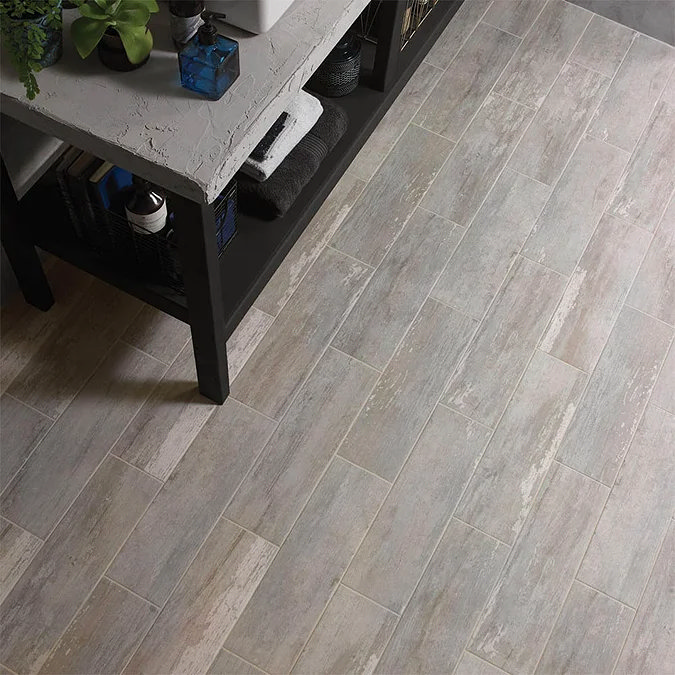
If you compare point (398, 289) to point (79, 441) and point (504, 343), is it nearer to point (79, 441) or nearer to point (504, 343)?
point (504, 343)

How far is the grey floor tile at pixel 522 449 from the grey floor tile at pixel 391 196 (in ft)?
1.63

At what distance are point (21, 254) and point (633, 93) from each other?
184 cm

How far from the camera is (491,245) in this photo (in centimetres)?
233

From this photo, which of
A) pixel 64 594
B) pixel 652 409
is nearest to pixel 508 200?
pixel 652 409

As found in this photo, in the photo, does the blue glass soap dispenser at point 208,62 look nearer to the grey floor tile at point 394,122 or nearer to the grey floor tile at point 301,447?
the grey floor tile at point 301,447

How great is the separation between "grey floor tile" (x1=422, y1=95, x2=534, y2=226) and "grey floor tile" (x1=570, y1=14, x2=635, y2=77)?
1.06 feet

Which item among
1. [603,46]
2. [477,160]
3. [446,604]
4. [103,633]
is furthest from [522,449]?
[603,46]

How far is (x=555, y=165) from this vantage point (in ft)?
8.16

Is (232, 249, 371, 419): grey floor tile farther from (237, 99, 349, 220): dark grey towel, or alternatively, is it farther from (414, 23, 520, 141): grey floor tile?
(414, 23, 520, 141): grey floor tile

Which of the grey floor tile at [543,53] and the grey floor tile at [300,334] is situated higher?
the grey floor tile at [543,53]

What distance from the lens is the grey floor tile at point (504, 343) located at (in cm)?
209

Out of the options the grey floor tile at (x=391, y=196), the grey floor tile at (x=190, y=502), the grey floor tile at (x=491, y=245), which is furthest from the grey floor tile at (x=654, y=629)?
the grey floor tile at (x=391, y=196)

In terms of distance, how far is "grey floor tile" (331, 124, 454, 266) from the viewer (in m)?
2.29

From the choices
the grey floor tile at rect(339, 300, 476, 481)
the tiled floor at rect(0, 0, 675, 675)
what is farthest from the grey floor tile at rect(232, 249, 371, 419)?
the grey floor tile at rect(339, 300, 476, 481)
